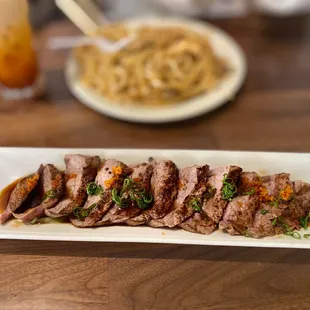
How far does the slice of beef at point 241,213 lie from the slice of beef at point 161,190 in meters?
0.26

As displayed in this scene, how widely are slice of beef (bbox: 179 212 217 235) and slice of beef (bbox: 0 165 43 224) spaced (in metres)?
0.72

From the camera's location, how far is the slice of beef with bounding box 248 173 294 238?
6.54ft

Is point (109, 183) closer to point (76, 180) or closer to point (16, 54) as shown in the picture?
point (76, 180)

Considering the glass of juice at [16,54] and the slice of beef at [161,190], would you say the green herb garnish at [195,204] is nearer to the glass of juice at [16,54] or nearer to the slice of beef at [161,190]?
the slice of beef at [161,190]

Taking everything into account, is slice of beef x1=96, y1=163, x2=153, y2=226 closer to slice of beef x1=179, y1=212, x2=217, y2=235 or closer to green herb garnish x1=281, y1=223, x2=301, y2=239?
slice of beef x1=179, y1=212, x2=217, y2=235

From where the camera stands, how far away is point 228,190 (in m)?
2.04

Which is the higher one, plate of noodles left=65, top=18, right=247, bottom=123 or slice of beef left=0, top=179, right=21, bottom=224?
plate of noodles left=65, top=18, right=247, bottom=123

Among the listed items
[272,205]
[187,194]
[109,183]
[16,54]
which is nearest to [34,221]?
[109,183]

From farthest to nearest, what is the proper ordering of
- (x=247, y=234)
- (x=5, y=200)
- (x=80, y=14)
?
(x=80, y=14)
(x=5, y=200)
(x=247, y=234)

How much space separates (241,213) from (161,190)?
367 millimetres

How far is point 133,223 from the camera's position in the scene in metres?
2.06

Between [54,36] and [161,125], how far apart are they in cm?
Answer: 142

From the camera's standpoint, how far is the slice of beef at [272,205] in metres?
1.99

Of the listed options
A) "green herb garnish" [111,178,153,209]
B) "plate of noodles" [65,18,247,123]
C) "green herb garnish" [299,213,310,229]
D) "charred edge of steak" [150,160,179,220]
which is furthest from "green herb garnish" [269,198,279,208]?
"plate of noodles" [65,18,247,123]
